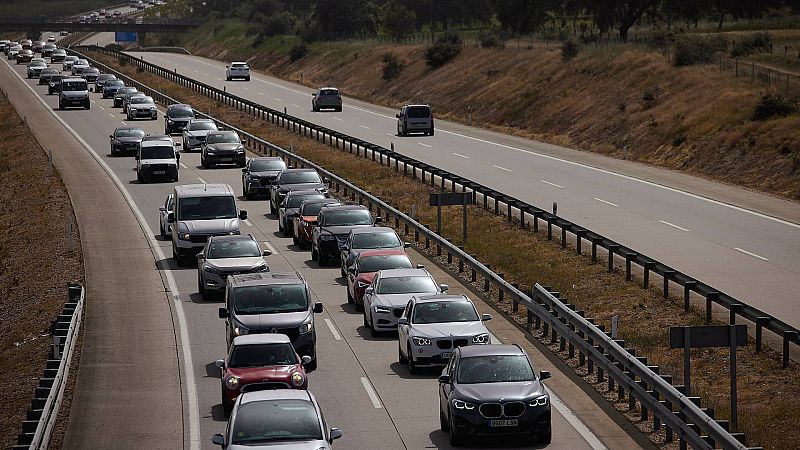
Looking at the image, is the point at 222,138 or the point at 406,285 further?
the point at 222,138

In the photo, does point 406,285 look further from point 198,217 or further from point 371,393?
point 198,217

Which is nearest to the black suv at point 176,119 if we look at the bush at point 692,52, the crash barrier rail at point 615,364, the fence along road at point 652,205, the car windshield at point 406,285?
the fence along road at point 652,205

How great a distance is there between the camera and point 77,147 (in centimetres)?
6912

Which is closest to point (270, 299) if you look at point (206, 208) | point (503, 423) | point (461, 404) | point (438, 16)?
point (461, 404)

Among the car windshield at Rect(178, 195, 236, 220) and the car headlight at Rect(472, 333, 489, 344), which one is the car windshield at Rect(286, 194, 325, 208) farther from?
the car headlight at Rect(472, 333, 489, 344)

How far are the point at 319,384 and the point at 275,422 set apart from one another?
22.0 ft

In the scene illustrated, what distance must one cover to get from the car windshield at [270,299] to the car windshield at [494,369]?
19.9ft

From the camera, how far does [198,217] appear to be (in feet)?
121

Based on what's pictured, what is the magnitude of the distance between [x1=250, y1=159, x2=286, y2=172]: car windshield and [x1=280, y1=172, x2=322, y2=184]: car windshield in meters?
3.95

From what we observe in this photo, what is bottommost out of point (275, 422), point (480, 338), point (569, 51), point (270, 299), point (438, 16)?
point (438, 16)

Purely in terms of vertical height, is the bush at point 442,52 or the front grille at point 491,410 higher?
the front grille at point 491,410

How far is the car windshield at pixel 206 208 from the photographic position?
3684cm

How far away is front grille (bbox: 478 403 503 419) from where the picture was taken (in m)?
18.3

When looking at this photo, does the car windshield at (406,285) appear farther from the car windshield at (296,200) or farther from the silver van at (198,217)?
the car windshield at (296,200)
